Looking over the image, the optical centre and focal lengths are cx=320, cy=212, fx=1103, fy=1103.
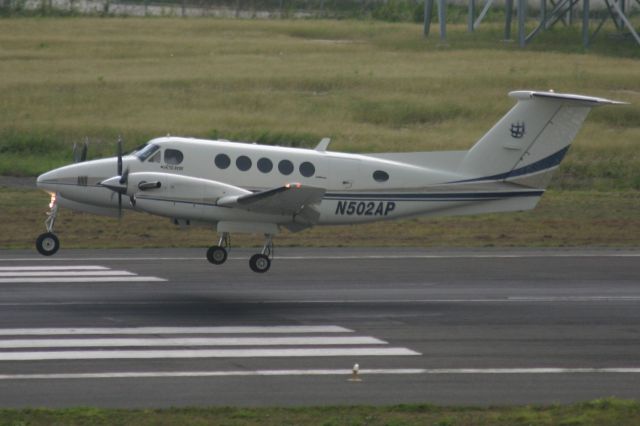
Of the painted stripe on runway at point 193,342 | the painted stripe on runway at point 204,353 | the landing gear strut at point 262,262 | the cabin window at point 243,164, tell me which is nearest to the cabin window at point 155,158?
the cabin window at point 243,164

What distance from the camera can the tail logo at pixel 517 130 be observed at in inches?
1016

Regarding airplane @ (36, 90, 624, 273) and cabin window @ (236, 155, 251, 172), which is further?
cabin window @ (236, 155, 251, 172)

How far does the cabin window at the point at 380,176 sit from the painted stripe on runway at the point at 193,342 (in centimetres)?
578

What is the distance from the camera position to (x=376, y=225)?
35.2 m

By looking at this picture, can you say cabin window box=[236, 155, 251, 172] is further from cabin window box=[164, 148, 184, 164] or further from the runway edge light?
the runway edge light

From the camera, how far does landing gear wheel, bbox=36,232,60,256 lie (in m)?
25.7

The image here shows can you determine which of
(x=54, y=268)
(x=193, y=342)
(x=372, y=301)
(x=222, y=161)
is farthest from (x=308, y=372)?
(x=54, y=268)

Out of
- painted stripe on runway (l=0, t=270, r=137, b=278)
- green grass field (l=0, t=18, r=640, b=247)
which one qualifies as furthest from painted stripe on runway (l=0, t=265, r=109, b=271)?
green grass field (l=0, t=18, r=640, b=247)

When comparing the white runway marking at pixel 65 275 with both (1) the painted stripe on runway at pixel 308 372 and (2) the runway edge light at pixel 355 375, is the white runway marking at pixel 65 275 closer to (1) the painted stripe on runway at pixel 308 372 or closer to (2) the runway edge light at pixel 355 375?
(1) the painted stripe on runway at pixel 308 372

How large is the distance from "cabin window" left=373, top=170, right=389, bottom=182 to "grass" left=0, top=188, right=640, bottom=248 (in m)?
6.14

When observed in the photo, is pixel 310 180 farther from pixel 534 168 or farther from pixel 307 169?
pixel 534 168

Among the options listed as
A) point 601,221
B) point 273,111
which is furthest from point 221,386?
point 273,111

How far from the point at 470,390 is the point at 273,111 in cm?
3610

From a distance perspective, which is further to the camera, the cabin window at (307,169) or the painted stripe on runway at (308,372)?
the cabin window at (307,169)
